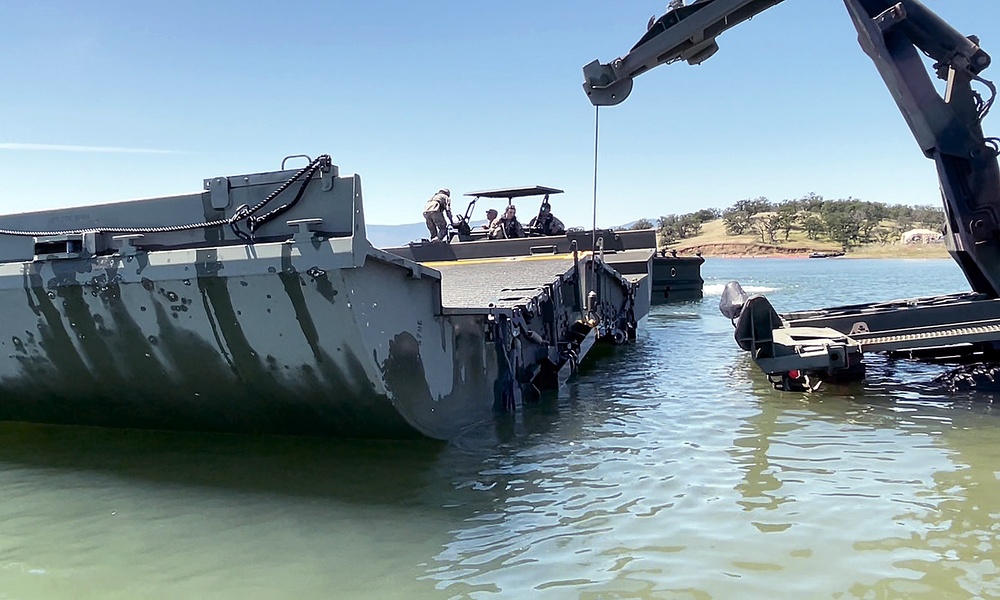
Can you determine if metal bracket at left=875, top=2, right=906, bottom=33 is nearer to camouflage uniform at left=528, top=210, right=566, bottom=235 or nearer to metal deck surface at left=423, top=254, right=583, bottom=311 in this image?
metal deck surface at left=423, top=254, right=583, bottom=311

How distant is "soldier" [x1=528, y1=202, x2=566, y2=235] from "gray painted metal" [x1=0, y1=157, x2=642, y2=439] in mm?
8445

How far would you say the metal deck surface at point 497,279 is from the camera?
6.34 m

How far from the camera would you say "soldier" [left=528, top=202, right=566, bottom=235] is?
14.1m

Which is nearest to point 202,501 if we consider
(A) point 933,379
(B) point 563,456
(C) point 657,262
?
(B) point 563,456

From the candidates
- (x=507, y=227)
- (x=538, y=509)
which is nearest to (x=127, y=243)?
(x=538, y=509)

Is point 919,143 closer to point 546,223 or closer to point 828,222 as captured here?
point 546,223

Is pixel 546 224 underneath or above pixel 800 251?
above

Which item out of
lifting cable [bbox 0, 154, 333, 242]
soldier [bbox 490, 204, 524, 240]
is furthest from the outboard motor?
soldier [bbox 490, 204, 524, 240]

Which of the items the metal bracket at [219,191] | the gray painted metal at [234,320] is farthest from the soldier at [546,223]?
the metal bracket at [219,191]

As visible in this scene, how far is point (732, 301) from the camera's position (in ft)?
25.5

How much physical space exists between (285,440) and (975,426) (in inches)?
190

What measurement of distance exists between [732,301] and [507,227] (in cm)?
607

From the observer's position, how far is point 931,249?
66188 mm

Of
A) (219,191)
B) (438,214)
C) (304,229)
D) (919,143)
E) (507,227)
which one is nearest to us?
(304,229)
